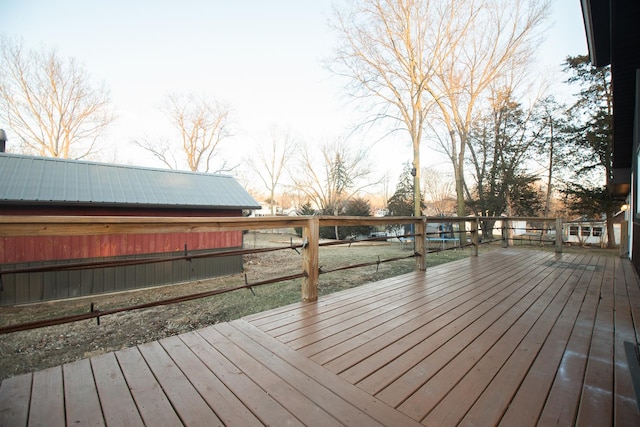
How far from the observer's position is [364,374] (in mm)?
1557

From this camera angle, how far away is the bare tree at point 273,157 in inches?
928

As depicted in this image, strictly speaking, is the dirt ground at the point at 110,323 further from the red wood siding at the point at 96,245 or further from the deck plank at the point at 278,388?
the deck plank at the point at 278,388

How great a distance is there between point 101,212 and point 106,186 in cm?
85

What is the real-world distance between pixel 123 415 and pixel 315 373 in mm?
880

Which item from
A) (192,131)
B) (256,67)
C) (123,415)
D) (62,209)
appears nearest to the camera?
(123,415)

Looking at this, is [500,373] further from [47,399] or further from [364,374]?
[47,399]

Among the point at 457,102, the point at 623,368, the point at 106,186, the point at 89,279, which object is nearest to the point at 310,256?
the point at 623,368

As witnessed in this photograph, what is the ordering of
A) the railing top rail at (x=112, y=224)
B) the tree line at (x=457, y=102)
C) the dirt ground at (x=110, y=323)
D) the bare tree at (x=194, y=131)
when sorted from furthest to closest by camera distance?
the bare tree at (x=194, y=131) → the tree line at (x=457, y=102) → the dirt ground at (x=110, y=323) → the railing top rail at (x=112, y=224)

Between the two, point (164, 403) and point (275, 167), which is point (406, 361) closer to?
point (164, 403)

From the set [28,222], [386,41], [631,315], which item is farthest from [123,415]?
[386,41]

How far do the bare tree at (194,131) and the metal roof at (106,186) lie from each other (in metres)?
12.5

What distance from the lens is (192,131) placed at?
2138 cm

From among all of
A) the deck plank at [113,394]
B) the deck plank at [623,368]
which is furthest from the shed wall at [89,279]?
the deck plank at [623,368]

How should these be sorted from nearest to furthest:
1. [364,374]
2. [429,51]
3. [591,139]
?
[364,374], [429,51], [591,139]
